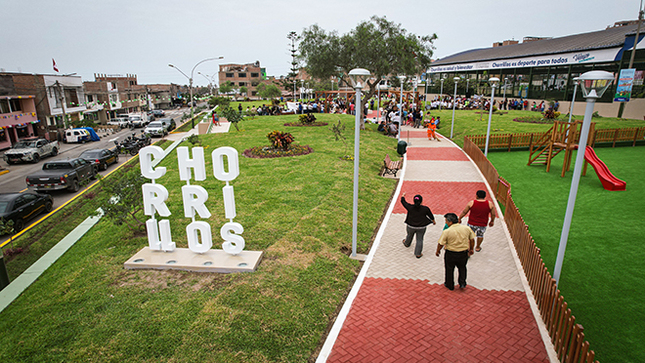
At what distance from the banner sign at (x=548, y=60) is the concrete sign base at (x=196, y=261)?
3890 centimetres

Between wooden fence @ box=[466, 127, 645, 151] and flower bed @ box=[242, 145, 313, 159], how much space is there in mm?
10176

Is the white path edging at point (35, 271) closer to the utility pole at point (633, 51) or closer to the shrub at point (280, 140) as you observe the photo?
the shrub at point (280, 140)

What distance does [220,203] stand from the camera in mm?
12367

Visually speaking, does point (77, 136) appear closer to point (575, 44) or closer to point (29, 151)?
point (29, 151)

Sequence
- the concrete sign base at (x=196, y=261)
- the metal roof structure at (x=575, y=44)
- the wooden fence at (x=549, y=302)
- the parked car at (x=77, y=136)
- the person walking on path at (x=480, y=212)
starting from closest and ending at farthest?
1. the wooden fence at (x=549, y=302)
2. the concrete sign base at (x=196, y=261)
3. the person walking on path at (x=480, y=212)
4. the metal roof structure at (x=575, y=44)
5. the parked car at (x=77, y=136)

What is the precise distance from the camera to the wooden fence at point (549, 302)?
4852 millimetres

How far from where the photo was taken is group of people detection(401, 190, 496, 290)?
721 cm

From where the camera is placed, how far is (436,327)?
6441 mm

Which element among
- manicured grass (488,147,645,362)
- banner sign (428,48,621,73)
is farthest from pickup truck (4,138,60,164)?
banner sign (428,48,621,73)

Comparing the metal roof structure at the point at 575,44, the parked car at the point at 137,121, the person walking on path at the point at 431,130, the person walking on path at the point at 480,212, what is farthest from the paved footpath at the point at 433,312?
the parked car at the point at 137,121

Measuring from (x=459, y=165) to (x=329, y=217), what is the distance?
1029cm

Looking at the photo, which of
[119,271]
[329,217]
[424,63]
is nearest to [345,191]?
[329,217]

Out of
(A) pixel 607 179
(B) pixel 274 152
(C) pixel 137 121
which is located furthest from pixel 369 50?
(C) pixel 137 121

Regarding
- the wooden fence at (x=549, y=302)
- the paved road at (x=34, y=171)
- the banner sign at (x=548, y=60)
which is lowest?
the paved road at (x=34, y=171)
